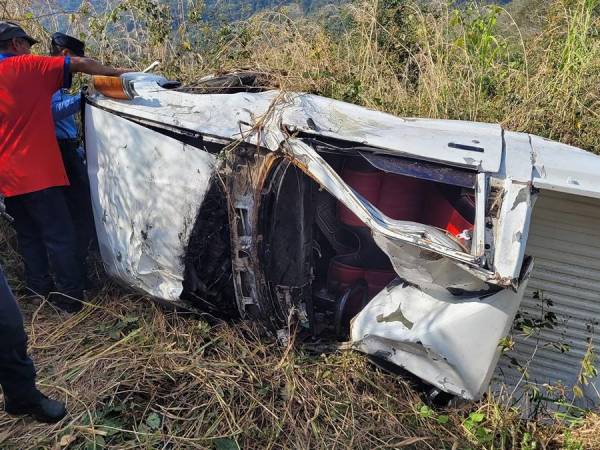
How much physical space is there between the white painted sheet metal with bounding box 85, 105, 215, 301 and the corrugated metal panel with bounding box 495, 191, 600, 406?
5.37ft

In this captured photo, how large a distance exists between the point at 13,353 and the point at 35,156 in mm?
1340

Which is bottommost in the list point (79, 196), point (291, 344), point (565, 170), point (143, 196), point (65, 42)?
point (291, 344)

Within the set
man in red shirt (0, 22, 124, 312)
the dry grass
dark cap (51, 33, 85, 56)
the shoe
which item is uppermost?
dark cap (51, 33, 85, 56)

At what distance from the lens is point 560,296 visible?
2387 mm

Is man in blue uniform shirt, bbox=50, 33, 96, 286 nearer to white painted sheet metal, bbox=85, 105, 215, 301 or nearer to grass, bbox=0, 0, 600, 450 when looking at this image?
white painted sheet metal, bbox=85, 105, 215, 301

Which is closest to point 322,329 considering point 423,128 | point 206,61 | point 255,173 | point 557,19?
point 255,173

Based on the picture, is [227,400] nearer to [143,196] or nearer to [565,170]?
[143,196]

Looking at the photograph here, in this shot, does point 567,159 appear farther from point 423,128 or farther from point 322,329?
point 322,329

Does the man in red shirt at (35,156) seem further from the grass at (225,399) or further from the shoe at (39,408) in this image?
the shoe at (39,408)

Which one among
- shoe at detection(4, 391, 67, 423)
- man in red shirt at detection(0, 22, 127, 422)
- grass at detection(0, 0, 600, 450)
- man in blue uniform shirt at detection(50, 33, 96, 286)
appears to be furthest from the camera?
man in blue uniform shirt at detection(50, 33, 96, 286)

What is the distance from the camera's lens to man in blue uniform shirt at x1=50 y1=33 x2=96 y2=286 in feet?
10.9

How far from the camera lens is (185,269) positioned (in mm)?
2738

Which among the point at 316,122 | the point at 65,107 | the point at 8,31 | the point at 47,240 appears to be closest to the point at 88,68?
the point at 65,107

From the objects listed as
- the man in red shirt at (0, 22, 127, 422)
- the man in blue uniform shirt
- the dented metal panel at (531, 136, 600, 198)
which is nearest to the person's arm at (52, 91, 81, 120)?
the man in blue uniform shirt
